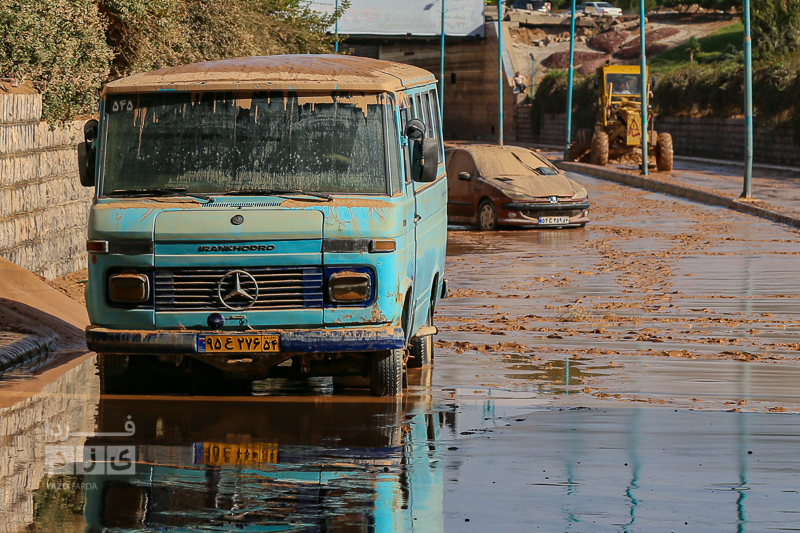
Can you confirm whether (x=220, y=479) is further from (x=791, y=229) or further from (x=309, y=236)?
(x=791, y=229)

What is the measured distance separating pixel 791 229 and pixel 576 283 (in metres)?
9.53

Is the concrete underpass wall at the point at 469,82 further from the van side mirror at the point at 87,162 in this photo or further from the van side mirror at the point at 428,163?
the van side mirror at the point at 87,162

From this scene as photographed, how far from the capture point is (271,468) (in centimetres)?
720

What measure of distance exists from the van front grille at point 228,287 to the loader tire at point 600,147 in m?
37.8

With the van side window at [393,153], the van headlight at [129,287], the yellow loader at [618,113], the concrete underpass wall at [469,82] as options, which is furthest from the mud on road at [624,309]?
the concrete underpass wall at [469,82]

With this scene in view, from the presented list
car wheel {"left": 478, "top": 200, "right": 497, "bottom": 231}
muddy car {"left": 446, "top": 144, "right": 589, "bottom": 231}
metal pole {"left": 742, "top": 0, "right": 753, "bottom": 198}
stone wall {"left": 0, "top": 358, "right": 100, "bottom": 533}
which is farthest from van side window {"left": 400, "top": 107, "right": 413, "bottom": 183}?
metal pole {"left": 742, "top": 0, "right": 753, "bottom": 198}

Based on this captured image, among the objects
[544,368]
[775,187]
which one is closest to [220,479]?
[544,368]

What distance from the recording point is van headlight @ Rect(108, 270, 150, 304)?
28.7 feet

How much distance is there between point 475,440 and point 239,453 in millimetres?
1384

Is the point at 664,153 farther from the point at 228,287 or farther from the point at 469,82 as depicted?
the point at 469,82

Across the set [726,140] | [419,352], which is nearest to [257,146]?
[419,352]

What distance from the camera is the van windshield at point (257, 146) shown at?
29.7 feet

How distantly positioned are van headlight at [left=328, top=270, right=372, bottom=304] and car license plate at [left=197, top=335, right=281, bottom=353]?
Answer: 0.46 metres

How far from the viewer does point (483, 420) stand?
8.62m
